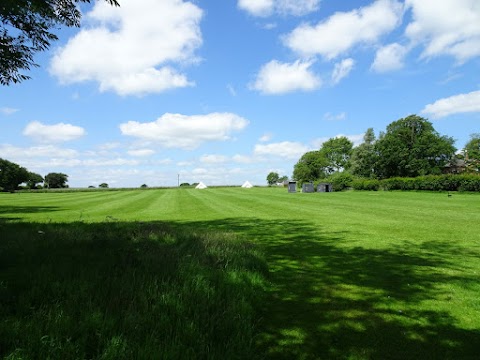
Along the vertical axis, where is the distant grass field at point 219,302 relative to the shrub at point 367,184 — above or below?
below

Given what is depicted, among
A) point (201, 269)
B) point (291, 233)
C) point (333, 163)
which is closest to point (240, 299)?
point (201, 269)

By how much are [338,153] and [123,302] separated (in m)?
135

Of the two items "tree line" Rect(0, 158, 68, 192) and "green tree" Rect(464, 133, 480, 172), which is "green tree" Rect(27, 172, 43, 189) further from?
"green tree" Rect(464, 133, 480, 172)

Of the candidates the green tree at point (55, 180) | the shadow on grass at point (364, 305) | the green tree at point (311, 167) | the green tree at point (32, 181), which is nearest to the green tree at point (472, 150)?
the green tree at point (311, 167)

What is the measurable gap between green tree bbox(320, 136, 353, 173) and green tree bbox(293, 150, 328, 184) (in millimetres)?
2286

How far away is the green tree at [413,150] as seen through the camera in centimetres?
8275

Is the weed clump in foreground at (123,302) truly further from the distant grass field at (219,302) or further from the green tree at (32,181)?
the green tree at (32,181)

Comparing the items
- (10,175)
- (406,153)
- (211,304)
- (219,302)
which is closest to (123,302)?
(211,304)

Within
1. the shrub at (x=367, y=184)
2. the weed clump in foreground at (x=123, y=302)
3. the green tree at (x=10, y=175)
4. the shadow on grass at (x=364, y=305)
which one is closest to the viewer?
the weed clump in foreground at (x=123, y=302)

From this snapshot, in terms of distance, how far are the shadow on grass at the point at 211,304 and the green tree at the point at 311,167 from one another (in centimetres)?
11492

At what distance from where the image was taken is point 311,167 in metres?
130

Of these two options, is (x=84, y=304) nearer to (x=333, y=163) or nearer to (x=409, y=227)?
(x=409, y=227)

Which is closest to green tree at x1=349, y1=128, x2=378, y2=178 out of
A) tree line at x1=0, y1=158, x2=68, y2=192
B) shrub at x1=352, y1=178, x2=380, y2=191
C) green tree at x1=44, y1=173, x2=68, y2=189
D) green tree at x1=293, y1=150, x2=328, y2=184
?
shrub at x1=352, y1=178, x2=380, y2=191

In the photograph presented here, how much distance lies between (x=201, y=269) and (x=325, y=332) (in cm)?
245
